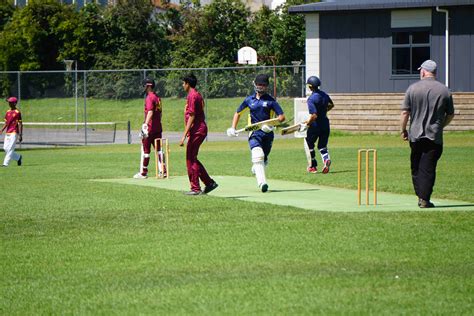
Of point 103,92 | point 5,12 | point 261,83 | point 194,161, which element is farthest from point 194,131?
point 5,12

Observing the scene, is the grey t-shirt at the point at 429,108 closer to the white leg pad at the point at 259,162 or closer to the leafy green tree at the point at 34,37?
the white leg pad at the point at 259,162

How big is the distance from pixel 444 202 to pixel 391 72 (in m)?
26.5

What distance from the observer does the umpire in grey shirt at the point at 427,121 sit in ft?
47.0

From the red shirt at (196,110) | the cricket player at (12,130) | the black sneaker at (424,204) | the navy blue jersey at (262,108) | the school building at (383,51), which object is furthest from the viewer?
the school building at (383,51)

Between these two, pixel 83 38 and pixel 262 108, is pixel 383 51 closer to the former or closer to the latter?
pixel 83 38

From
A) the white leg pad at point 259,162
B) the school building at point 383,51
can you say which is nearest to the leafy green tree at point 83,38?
the school building at point 383,51

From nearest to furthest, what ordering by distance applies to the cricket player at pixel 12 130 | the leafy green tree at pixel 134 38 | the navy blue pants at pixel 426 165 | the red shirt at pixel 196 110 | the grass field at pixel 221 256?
the grass field at pixel 221 256 < the navy blue pants at pixel 426 165 < the red shirt at pixel 196 110 < the cricket player at pixel 12 130 < the leafy green tree at pixel 134 38

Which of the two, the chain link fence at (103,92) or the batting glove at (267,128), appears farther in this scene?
the chain link fence at (103,92)

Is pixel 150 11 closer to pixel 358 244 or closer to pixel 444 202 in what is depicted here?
pixel 444 202

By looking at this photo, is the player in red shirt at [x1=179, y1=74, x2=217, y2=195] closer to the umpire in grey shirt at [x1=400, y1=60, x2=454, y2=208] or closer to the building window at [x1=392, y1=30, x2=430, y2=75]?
the umpire in grey shirt at [x1=400, y1=60, x2=454, y2=208]

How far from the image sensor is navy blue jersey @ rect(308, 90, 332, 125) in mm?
21906

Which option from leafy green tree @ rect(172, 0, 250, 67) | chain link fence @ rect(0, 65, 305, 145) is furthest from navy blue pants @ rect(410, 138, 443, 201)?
leafy green tree @ rect(172, 0, 250, 67)

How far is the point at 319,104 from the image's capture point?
22.3 meters

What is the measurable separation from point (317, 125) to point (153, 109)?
3560 mm
